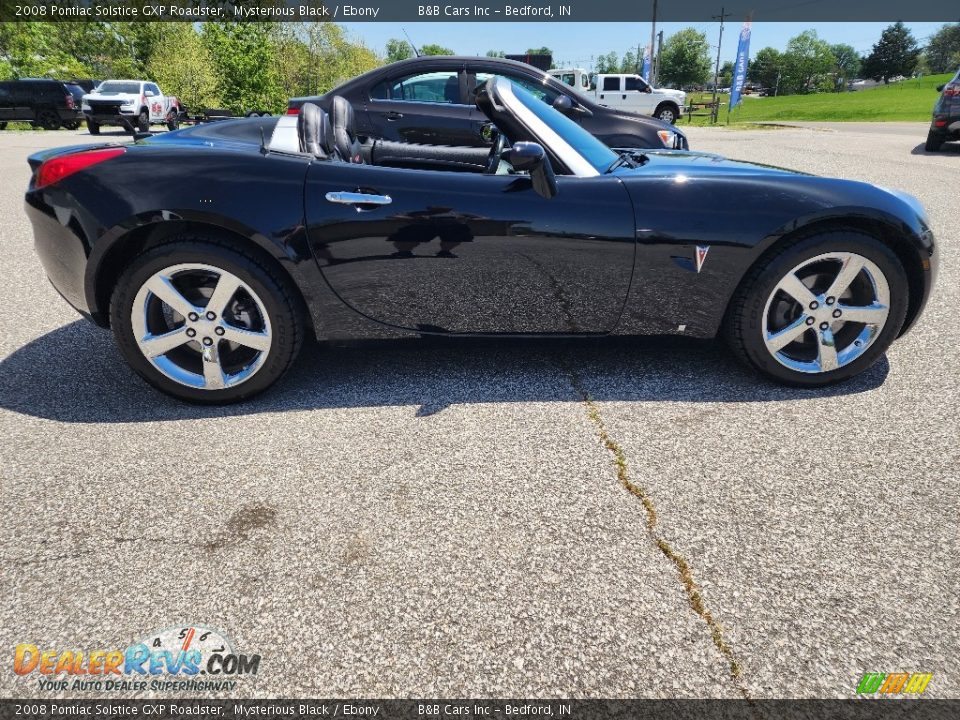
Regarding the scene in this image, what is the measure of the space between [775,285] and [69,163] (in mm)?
2863

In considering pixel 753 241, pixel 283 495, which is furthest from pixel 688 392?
pixel 283 495

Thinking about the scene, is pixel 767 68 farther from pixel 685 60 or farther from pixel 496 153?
pixel 496 153

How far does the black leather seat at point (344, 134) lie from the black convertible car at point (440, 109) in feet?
11.1

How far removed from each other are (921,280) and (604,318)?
1370 millimetres

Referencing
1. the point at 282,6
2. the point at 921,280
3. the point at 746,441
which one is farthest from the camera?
the point at 282,6

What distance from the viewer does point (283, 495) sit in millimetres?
2043

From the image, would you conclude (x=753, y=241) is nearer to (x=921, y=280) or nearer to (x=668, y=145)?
(x=921, y=280)

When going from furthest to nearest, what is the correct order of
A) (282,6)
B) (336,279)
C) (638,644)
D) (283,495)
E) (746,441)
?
1. (282,6)
2. (336,279)
3. (746,441)
4. (283,495)
5. (638,644)

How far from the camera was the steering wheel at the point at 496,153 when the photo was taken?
117 inches

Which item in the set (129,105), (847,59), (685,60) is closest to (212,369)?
(129,105)

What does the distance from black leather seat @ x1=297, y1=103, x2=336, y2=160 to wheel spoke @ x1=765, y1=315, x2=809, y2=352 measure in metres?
2.03

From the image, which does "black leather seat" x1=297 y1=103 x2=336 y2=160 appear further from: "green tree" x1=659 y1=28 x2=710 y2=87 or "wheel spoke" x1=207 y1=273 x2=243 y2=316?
"green tree" x1=659 y1=28 x2=710 y2=87

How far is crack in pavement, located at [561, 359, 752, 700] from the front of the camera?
4.73ft

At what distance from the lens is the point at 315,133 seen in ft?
8.66
